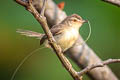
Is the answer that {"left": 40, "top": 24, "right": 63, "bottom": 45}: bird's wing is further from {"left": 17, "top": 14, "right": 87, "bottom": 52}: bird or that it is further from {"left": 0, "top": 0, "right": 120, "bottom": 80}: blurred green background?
{"left": 0, "top": 0, "right": 120, "bottom": 80}: blurred green background

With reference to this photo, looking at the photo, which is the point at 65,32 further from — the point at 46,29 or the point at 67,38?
the point at 46,29

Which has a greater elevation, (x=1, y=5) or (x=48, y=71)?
(x=1, y=5)

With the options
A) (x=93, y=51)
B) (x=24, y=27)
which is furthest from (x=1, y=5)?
(x=93, y=51)

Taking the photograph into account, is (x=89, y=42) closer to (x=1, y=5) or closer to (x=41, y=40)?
(x=41, y=40)

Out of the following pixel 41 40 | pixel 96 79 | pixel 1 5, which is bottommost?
pixel 96 79

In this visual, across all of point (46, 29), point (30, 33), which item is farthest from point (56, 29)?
point (46, 29)
